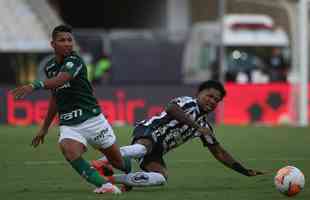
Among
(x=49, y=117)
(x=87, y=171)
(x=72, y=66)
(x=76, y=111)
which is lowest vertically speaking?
(x=87, y=171)

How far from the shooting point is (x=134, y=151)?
11062 mm

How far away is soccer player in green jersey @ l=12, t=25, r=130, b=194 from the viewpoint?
10.3m

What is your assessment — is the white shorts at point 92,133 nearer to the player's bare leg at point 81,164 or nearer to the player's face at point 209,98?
the player's bare leg at point 81,164

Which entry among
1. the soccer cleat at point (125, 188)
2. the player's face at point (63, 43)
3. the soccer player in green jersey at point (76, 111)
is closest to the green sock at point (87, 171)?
the soccer player in green jersey at point (76, 111)

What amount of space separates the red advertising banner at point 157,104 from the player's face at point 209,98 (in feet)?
50.4

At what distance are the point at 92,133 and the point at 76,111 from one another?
0.93 feet

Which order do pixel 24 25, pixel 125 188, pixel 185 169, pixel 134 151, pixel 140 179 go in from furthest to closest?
pixel 24 25, pixel 185 169, pixel 134 151, pixel 125 188, pixel 140 179

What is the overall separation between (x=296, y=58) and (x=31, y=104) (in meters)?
8.45

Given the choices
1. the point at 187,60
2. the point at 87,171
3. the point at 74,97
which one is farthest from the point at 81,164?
the point at 187,60

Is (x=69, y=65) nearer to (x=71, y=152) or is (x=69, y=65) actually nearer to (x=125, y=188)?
(x=71, y=152)

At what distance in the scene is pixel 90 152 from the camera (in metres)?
17.9

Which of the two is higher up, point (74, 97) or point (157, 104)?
point (74, 97)

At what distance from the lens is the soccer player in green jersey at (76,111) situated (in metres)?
10.3

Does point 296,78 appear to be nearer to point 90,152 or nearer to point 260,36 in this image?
point 260,36
